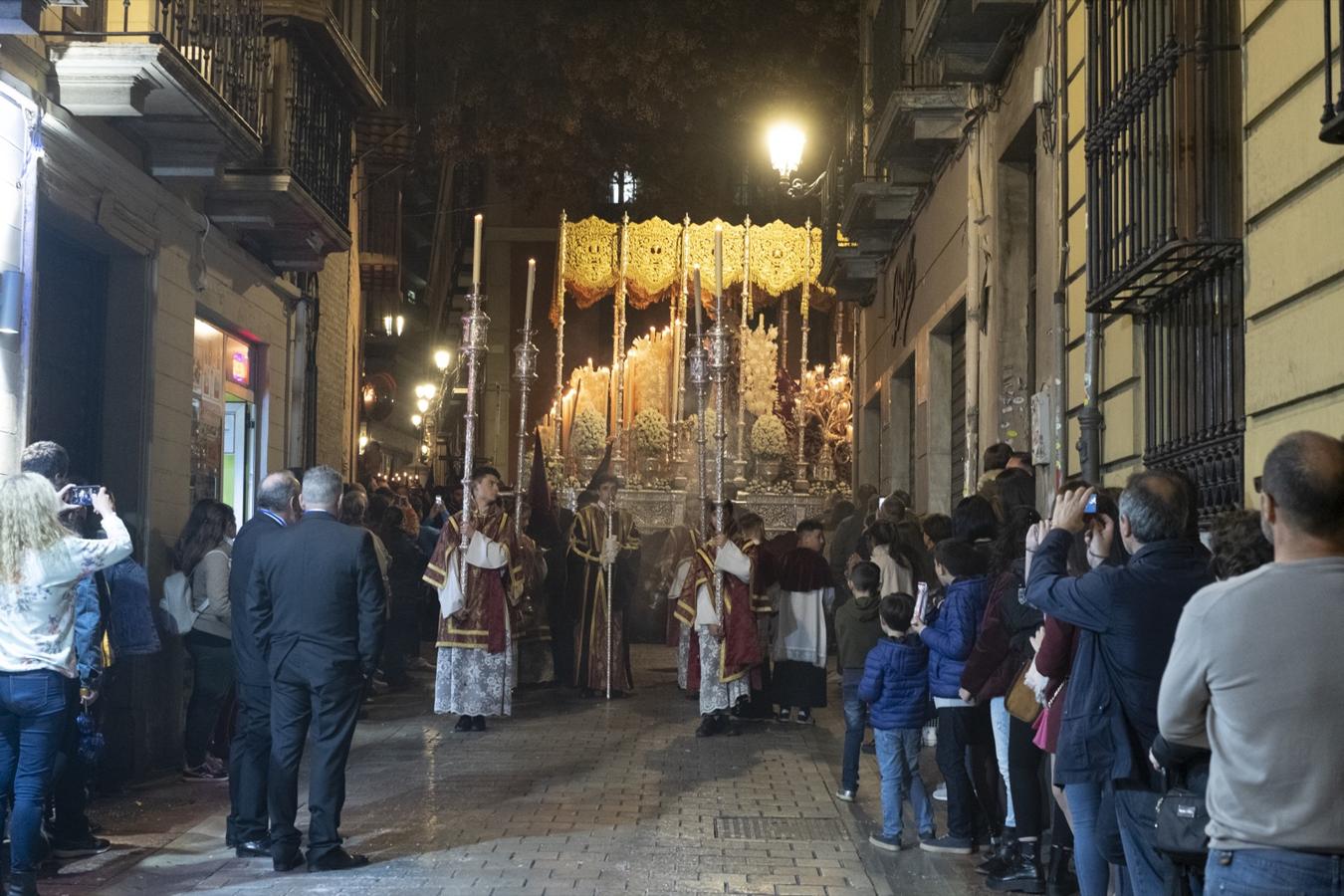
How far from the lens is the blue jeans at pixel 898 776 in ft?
27.1

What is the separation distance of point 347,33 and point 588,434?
23.1ft

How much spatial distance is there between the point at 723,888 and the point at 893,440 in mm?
13097

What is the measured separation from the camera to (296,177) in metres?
12.7

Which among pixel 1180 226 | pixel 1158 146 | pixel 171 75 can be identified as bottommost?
pixel 1180 226

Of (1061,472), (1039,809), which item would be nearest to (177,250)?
(1061,472)

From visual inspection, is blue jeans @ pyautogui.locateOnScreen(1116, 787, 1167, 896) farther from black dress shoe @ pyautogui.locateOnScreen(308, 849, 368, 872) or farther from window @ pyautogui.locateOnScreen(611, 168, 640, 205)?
window @ pyautogui.locateOnScreen(611, 168, 640, 205)

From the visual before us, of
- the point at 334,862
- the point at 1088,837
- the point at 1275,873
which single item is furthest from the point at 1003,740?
the point at 1275,873

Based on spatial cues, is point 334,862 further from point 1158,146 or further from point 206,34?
point 206,34

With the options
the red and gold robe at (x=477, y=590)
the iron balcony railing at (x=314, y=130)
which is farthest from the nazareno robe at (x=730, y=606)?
the iron balcony railing at (x=314, y=130)

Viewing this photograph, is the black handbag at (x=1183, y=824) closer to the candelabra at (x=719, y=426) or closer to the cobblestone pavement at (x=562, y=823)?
the cobblestone pavement at (x=562, y=823)

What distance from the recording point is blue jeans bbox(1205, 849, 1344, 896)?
327cm

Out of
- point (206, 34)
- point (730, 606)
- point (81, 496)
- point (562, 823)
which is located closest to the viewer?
point (81, 496)

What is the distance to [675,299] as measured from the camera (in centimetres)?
2541

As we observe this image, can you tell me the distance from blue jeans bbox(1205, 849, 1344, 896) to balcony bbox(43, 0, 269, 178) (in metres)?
7.78
